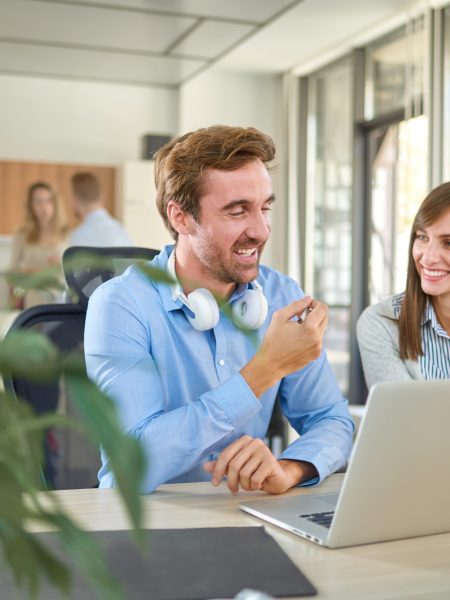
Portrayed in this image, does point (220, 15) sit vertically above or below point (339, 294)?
above

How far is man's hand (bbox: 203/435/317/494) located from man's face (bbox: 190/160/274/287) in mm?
484

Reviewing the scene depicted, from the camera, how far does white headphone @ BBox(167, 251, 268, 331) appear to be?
5.16 ft

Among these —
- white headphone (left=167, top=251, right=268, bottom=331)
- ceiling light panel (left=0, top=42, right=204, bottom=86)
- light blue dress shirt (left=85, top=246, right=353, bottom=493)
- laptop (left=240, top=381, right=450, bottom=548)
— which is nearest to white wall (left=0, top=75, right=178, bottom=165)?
ceiling light panel (left=0, top=42, right=204, bottom=86)

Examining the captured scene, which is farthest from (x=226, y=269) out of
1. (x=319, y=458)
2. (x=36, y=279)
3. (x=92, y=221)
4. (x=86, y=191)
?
(x=86, y=191)

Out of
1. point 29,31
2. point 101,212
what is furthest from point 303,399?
point 29,31

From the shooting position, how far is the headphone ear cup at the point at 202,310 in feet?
5.14

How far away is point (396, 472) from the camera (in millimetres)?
937

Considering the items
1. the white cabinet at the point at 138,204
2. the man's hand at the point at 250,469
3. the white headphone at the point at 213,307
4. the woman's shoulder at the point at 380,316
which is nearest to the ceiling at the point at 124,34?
the white cabinet at the point at 138,204

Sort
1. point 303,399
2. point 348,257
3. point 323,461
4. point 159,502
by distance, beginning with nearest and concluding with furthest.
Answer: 1. point 159,502
2. point 323,461
3. point 303,399
4. point 348,257

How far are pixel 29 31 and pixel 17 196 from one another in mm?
1706

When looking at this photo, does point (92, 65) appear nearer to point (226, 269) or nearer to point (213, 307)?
point (226, 269)

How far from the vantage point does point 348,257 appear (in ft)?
20.7

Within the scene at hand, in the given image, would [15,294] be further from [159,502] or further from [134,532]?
[159,502]

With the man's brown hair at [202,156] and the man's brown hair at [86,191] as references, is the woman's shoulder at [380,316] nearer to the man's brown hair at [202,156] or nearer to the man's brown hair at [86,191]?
the man's brown hair at [202,156]
